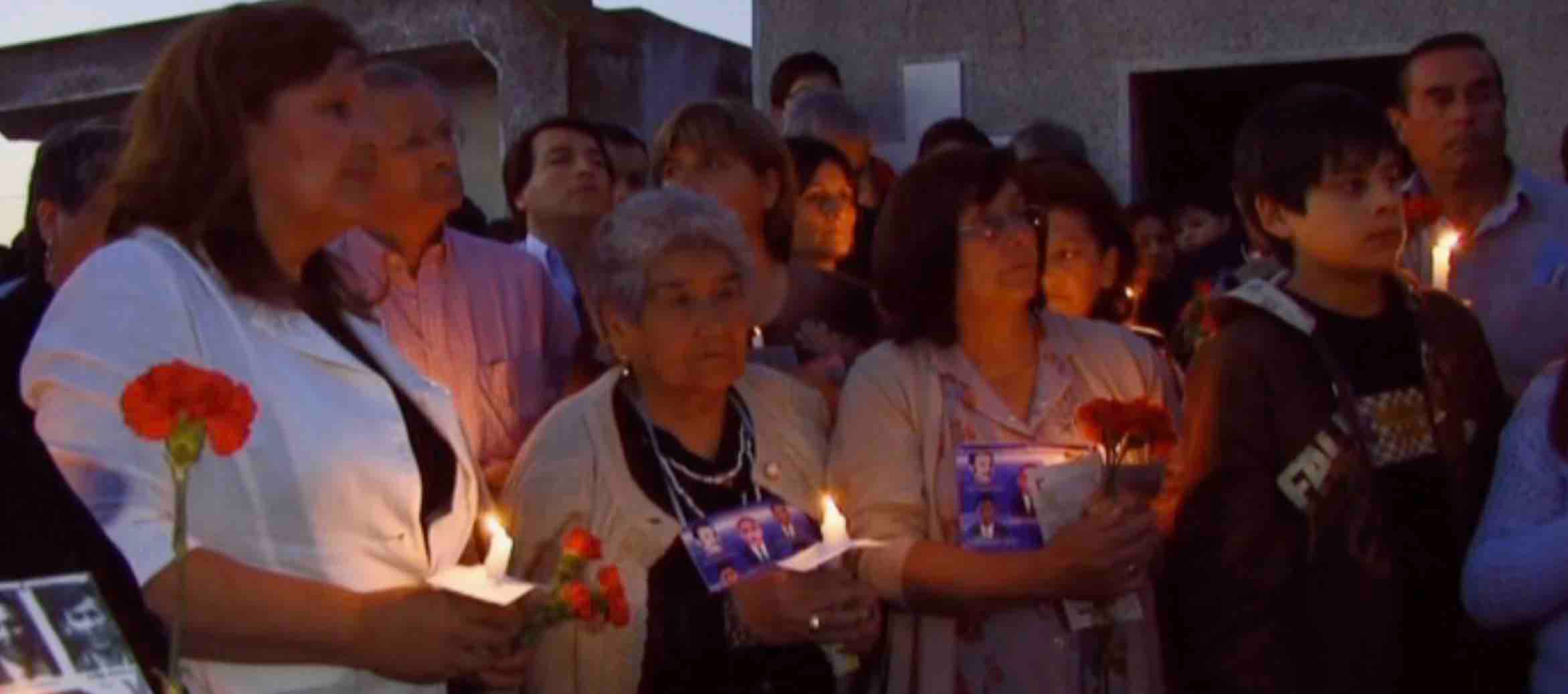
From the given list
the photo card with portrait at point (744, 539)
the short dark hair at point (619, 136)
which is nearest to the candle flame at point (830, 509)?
the photo card with portrait at point (744, 539)

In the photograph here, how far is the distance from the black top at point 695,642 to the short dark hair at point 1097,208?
1534 millimetres

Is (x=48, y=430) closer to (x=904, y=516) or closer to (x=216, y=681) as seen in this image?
(x=216, y=681)

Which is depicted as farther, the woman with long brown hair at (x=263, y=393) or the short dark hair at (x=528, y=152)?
the short dark hair at (x=528, y=152)

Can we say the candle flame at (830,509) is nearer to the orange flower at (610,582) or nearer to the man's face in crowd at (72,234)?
the orange flower at (610,582)

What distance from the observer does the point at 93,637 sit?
2.19 meters

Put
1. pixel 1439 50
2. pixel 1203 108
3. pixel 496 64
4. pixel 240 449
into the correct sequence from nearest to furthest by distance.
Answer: pixel 240 449, pixel 1439 50, pixel 1203 108, pixel 496 64

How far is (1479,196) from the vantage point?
5.50 metres

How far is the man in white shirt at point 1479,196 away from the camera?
5.32 meters

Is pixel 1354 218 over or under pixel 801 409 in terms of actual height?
over

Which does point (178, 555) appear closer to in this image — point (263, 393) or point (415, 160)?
point (263, 393)

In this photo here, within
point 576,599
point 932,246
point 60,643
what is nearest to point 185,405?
point 60,643

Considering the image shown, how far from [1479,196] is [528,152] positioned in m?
2.60

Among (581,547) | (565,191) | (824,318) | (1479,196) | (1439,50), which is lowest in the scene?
(581,547)

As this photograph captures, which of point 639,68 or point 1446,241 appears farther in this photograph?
point 639,68
